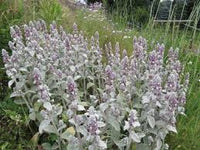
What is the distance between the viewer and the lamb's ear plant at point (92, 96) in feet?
8.23

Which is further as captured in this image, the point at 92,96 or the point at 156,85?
the point at 92,96

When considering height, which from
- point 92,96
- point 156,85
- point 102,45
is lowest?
point 102,45

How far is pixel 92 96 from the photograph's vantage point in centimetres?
282

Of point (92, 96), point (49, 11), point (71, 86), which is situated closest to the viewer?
point (71, 86)

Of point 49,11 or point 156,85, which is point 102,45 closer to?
point 49,11

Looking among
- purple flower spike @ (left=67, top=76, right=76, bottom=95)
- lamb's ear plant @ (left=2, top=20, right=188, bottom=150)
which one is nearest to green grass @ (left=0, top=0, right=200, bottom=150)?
lamb's ear plant @ (left=2, top=20, right=188, bottom=150)

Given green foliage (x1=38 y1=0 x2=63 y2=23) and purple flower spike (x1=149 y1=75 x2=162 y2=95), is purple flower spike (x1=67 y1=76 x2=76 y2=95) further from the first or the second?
green foliage (x1=38 y1=0 x2=63 y2=23)

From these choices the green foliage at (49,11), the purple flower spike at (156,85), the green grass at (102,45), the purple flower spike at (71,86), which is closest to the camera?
the purple flower spike at (71,86)

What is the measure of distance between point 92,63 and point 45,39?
496mm

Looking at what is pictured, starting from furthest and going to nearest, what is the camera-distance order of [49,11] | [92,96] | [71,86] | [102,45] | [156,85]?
1. [102,45]
2. [49,11]
3. [92,96]
4. [156,85]
5. [71,86]

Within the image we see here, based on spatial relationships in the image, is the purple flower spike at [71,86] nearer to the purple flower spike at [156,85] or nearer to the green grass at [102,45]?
the purple flower spike at [156,85]

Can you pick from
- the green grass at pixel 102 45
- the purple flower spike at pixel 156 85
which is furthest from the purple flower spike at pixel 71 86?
the green grass at pixel 102 45

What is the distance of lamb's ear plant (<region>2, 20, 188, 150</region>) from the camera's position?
251 cm

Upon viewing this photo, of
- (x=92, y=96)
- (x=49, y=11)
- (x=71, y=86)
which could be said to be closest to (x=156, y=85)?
(x=92, y=96)
